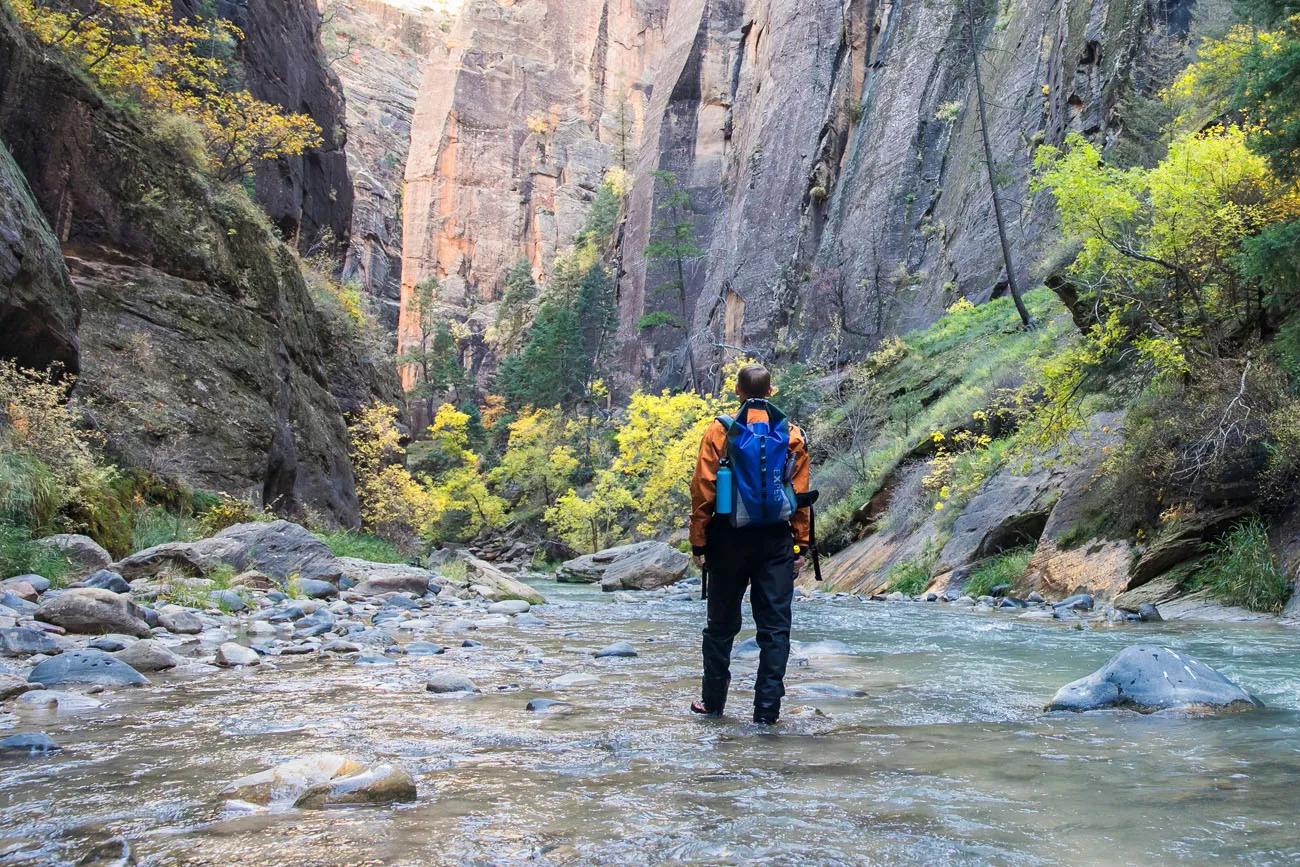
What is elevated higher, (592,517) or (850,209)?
(850,209)

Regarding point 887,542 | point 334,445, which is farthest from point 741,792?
point 334,445

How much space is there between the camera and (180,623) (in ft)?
25.0

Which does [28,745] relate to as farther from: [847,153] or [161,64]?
[847,153]

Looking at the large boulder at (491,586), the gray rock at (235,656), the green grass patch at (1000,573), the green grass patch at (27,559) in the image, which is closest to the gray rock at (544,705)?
the gray rock at (235,656)

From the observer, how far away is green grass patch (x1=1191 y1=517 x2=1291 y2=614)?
8.92 m

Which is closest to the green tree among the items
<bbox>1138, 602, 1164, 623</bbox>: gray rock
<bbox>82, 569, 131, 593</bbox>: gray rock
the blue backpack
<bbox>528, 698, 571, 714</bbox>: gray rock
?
<bbox>1138, 602, 1164, 623</bbox>: gray rock

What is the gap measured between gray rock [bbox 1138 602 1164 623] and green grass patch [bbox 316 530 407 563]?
13.0 meters

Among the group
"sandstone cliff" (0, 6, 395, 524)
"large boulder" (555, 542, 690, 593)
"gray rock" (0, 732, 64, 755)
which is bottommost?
"large boulder" (555, 542, 690, 593)

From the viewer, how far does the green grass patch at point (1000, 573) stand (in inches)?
526

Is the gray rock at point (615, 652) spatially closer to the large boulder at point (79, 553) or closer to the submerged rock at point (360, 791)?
the submerged rock at point (360, 791)

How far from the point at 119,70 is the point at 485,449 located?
1760 inches

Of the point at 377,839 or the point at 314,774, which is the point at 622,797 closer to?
the point at 377,839

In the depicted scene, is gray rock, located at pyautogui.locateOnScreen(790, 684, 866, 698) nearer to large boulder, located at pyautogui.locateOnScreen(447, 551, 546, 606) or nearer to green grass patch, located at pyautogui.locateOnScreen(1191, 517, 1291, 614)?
green grass patch, located at pyautogui.locateOnScreen(1191, 517, 1291, 614)

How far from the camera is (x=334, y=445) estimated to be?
22.1 metres
